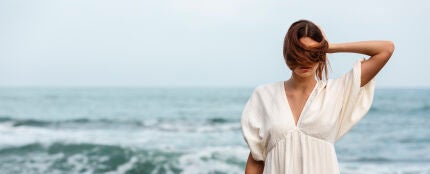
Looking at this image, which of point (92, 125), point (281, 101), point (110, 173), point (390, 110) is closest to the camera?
point (281, 101)

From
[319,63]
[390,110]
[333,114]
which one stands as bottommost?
[390,110]

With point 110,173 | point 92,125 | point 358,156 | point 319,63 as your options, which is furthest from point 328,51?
point 92,125

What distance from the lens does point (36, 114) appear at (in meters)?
23.3

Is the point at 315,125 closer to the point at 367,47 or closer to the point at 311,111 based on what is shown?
the point at 311,111

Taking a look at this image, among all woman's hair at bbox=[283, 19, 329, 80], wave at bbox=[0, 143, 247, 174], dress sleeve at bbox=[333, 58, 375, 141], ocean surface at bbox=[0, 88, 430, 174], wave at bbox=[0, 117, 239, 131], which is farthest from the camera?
wave at bbox=[0, 117, 239, 131]

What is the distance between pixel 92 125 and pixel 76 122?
0.91m

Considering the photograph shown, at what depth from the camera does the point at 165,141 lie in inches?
603

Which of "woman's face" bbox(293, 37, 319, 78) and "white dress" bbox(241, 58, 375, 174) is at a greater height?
"woman's face" bbox(293, 37, 319, 78)

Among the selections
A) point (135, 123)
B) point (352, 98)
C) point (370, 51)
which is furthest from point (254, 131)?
point (135, 123)

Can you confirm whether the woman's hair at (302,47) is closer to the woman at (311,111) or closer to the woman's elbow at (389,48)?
the woman at (311,111)

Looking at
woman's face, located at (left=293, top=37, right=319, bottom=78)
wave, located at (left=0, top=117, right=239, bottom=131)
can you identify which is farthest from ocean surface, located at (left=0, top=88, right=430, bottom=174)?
woman's face, located at (left=293, top=37, right=319, bottom=78)

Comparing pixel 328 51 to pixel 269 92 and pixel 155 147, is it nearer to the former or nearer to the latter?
pixel 269 92

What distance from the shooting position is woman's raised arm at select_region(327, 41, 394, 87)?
251 cm

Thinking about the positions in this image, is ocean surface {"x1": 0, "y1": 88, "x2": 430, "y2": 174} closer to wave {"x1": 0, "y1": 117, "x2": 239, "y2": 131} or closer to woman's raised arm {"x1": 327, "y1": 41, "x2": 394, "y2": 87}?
wave {"x1": 0, "y1": 117, "x2": 239, "y2": 131}
